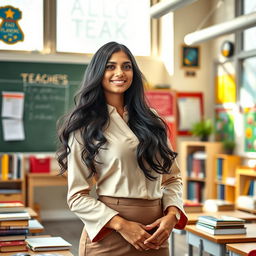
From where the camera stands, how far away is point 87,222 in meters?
1.94

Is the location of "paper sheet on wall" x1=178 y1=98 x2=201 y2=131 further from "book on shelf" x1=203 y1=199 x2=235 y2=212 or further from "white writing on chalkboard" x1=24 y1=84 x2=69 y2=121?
"book on shelf" x1=203 y1=199 x2=235 y2=212

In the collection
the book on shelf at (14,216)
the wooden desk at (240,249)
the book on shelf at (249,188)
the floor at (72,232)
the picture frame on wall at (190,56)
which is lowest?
the floor at (72,232)

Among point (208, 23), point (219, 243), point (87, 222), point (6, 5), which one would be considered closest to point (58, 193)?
point (6, 5)

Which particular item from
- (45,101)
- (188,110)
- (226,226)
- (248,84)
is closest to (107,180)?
(226,226)

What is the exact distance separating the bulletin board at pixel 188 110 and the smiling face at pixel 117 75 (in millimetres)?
6210

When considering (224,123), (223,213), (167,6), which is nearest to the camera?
(223,213)

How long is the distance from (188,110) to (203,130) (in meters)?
0.57

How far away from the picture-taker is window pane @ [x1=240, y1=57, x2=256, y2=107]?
7.28 meters

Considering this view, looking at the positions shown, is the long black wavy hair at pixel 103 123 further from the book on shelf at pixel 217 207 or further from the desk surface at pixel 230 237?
the book on shelf at pixel 217 207

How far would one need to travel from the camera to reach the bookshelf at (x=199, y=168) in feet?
24.7

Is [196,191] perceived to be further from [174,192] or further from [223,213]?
[174,192]

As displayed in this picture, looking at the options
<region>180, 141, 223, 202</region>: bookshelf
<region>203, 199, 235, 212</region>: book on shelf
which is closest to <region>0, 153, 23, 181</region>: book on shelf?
<region>180, 141, 223, 202</region>: bookshelf

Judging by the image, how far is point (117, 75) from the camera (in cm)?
200

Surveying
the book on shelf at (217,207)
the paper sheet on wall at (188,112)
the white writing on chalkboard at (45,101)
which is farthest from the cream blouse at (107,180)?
the paper sheet on wall at (188,112)
